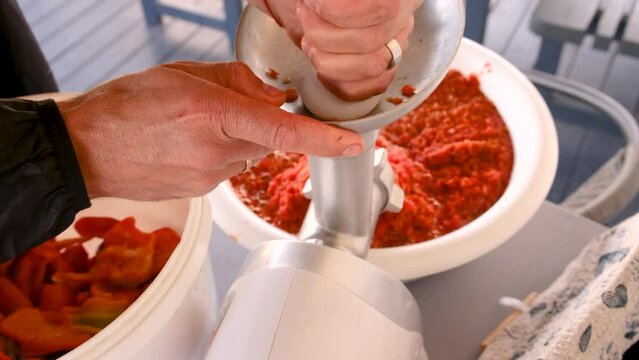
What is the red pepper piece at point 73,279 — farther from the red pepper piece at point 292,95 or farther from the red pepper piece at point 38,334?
the red pepper piece at point 292,95

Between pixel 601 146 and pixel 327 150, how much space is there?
1457 mm

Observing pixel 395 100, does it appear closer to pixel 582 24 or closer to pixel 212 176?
pixel 212 176

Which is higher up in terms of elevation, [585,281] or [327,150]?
[327,150]

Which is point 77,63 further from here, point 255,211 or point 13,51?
point 255,211

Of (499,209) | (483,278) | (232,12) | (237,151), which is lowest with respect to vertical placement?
(232,12)

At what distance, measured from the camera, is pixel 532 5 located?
7.22ft

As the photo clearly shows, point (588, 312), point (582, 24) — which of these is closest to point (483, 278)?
point (588, 312)

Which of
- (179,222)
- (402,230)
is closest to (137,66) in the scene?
(179,222)

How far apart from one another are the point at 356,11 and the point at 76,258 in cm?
51

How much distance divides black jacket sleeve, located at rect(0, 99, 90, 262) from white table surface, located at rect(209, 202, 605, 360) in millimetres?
340

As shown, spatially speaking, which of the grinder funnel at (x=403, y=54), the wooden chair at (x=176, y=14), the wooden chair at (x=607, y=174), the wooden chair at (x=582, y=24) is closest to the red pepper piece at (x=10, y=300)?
the grinder funnel at (x=403, y=54)

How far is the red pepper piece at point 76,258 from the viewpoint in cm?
73

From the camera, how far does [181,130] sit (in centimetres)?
51

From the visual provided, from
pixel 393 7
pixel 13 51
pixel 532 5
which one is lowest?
pixel 532 5
